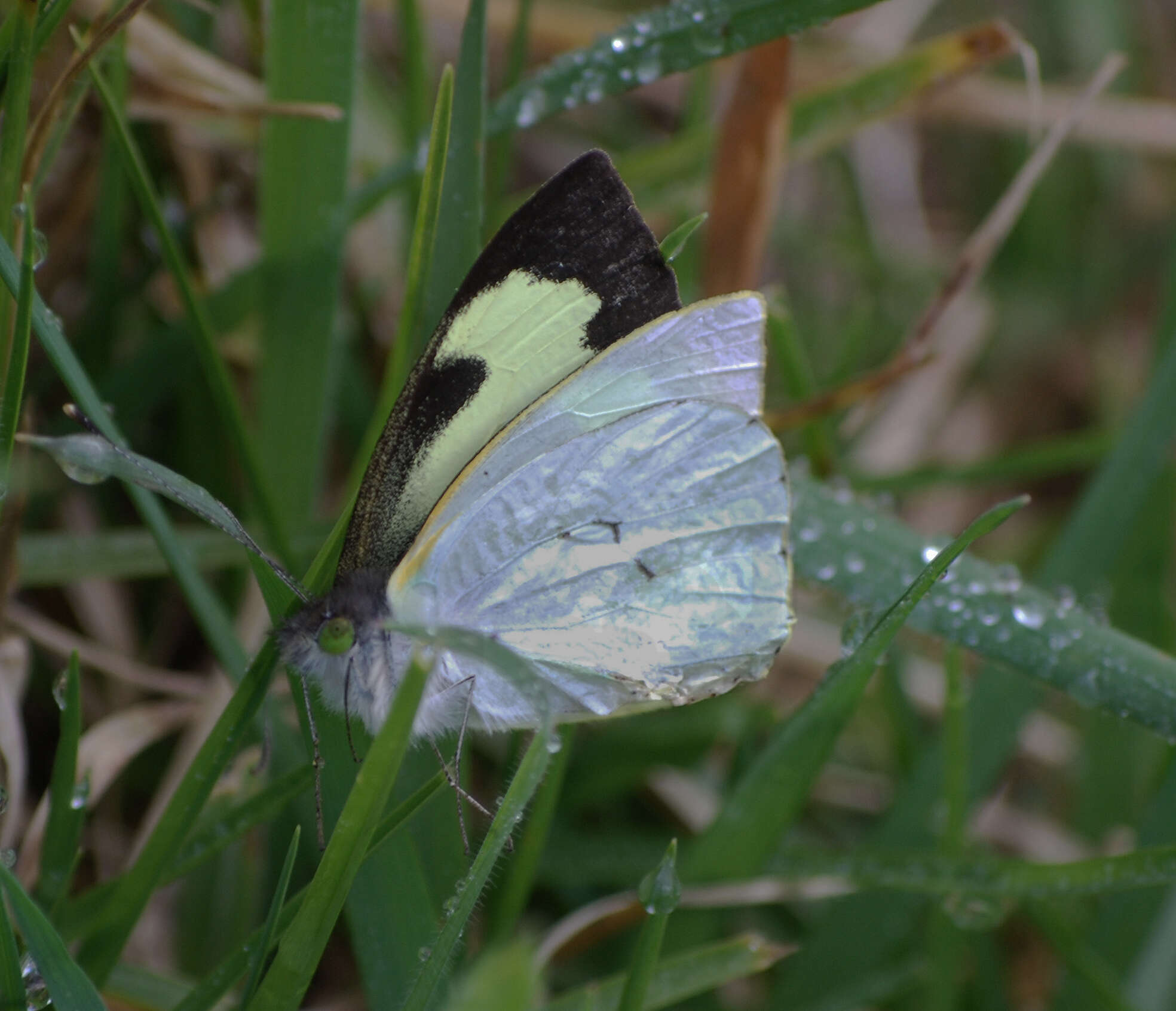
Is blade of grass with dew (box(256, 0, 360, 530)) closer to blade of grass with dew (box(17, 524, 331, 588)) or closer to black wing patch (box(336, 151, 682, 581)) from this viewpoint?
blade of grass with dew (box(17, 524, 331, 588))

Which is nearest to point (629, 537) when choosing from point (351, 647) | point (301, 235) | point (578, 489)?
point (578, 489)

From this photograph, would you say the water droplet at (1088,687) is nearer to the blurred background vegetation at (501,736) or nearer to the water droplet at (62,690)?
the blurred background vegetation at (501,736)

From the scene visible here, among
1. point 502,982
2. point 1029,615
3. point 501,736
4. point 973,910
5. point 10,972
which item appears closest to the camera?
point 502,982

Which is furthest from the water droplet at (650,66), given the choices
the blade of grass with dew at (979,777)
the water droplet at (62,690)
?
the water droplet at (62,690)

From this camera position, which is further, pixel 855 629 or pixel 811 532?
pixel 811 532

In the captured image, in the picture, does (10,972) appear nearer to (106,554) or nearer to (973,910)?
(106,554)
